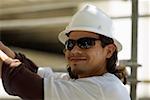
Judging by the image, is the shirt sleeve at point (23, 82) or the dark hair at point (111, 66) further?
the dark hair at point (111, 66)

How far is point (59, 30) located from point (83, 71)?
196 centimetres

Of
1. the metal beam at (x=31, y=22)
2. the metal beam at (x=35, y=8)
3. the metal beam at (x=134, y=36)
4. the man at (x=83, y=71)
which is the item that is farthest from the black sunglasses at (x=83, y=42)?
the metal beam at (x=31, y=22)

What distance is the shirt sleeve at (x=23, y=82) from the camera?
1.23 meters

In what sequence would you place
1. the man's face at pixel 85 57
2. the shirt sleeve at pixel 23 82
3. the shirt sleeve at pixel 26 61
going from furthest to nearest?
1. the shirt sleeve at pixel 26 61
2. the man's face at pixel 85 57
3. the shirt sleeve at pixel 23 82

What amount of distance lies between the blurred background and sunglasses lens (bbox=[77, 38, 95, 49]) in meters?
0.46

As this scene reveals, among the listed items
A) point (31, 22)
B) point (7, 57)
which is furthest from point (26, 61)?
point (31, 22)

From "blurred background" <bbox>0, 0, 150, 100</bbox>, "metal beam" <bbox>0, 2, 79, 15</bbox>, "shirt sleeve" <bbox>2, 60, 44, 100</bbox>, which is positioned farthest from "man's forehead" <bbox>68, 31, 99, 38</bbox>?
"metal beam" <bbox>0, 2, 79, 15</bbox>

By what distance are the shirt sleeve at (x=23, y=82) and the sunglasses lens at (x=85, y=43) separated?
18 cm

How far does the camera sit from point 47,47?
14.4 ft

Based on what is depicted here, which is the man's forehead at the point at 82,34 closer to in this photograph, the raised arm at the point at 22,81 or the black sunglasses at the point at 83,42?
the black sunglasses at the point at 83,42

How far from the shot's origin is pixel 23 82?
123 centimetres

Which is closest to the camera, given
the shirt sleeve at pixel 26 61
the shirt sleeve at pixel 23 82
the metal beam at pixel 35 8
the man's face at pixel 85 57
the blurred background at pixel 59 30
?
the shirt sleeve at pixel 23 82

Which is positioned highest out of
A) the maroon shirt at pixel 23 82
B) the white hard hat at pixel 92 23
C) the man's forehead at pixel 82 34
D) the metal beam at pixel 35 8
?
the metal beam at pixel 35 8

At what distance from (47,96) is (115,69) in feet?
0.98
